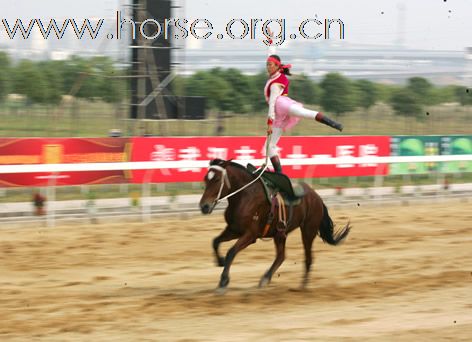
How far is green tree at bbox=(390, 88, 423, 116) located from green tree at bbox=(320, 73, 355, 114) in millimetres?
1593

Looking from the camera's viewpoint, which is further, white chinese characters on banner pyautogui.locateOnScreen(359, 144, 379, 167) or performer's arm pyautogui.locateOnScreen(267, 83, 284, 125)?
white chinese characters on banner pyautogui.locateOnScreen(359, 144, 379, 167)

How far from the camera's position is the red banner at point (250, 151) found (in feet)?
54.6

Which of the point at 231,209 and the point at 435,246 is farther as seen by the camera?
the point at 435,246

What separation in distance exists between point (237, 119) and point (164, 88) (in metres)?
4.84

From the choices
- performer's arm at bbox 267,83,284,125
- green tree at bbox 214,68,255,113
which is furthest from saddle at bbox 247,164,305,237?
green tree at bbox 214,68,255,113

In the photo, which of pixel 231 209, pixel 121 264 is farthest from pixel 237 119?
pixel 231 209

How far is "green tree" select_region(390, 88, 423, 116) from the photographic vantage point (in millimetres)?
30781

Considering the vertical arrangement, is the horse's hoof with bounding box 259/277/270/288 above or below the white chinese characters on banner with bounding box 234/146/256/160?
above

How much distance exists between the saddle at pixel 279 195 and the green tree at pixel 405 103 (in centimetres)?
2227

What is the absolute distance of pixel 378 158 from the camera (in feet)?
60.4

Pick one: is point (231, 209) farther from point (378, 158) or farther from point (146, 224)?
point (378, 158)

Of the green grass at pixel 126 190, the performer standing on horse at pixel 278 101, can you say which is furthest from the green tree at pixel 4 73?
the performer standing on horse at pixel 278 101

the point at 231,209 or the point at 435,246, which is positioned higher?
the point at 231,209

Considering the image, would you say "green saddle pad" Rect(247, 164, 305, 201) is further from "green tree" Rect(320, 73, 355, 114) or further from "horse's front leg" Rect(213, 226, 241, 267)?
"green tree" Rect(320, 73, 355, 114)
